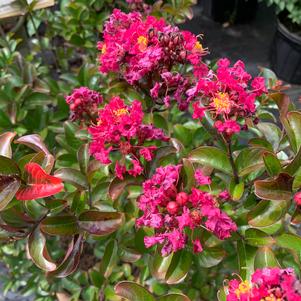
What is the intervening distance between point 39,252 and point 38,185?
182 millimetres

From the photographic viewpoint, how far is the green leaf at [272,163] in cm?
82

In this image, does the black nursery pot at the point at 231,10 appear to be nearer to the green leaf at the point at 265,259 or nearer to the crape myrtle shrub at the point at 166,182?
the crape myrtle shrub at the point at 166,182

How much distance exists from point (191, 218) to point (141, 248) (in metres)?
0.30

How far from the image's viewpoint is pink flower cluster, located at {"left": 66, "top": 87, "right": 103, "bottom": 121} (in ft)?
3.27

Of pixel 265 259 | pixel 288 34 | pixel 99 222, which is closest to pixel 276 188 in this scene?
pixel 265 259

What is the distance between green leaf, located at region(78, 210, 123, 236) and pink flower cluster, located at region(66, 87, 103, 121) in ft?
0.85

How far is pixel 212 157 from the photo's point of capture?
3.00 feet

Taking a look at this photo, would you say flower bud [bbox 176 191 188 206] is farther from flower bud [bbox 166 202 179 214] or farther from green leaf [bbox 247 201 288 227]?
green leaf [bbox 247 201 288 227]

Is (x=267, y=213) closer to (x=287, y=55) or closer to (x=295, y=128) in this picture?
(x=295, y=128)

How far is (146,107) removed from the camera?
1101mm

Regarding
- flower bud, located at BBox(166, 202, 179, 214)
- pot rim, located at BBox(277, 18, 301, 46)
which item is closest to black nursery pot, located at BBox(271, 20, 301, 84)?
pot rim, located at BBox(277, 18, 301, 46)

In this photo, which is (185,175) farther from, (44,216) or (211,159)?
(44,216)

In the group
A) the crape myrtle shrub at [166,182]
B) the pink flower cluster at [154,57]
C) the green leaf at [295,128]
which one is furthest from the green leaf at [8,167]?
the green leaf at [295,128]

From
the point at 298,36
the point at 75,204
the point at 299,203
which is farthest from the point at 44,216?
the point at 298,36
